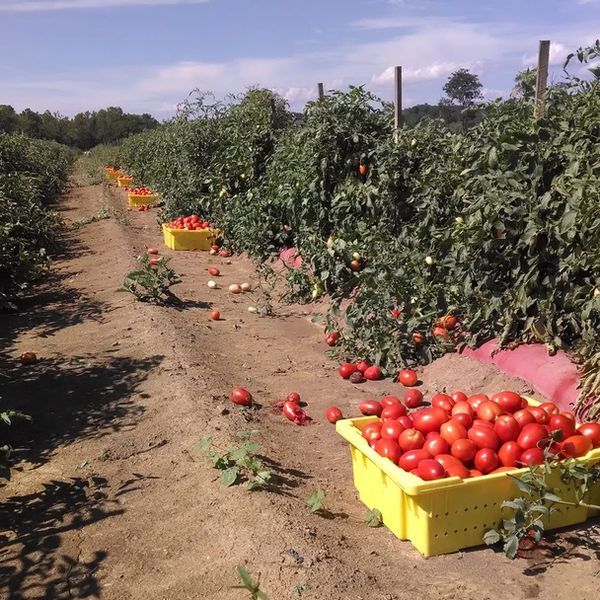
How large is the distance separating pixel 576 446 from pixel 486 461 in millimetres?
427

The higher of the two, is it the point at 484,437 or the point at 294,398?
the point at 484,437

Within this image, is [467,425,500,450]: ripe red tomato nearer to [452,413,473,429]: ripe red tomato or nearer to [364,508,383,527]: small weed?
[452,413,473,429]: ripe red tomato

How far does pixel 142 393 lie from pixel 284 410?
3.39ft

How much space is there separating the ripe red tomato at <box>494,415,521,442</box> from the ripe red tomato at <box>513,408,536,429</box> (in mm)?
28

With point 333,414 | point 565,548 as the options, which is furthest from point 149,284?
point 565,548

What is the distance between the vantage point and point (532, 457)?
112 inches

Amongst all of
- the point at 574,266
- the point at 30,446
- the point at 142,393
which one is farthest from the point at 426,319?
the point at 30,446

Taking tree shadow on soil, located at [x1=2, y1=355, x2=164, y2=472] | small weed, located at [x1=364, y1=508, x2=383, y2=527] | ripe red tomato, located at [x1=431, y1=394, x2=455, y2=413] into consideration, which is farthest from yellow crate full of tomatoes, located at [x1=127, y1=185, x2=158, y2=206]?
small weed, located at [x1=364, y1=508, x2=383, y2=527]

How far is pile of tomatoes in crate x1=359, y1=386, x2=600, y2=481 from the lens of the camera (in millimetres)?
2869

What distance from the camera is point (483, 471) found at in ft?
9.50

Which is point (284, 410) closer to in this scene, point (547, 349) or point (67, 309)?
point (547, 349)

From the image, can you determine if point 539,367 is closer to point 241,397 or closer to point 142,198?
point 241,397

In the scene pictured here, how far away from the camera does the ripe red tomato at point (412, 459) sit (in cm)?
287

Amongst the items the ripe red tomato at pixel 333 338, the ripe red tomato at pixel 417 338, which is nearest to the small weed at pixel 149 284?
the ripe red tomato at pixel 333 338
